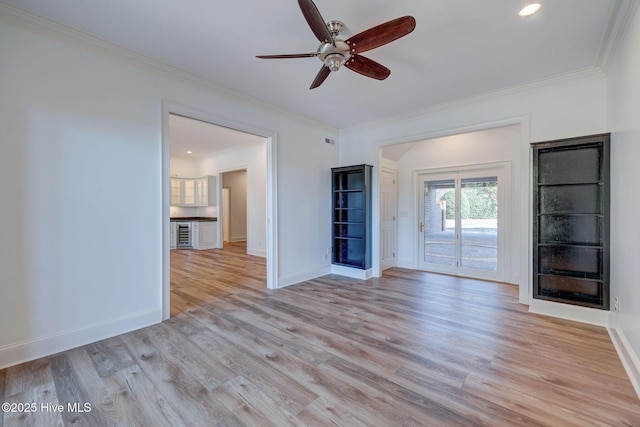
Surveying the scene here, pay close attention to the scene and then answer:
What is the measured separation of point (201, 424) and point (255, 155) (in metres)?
6.44

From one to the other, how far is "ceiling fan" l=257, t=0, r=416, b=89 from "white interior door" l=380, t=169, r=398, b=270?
2999 mm

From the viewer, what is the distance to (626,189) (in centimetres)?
227

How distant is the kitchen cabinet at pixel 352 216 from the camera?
4859 mm

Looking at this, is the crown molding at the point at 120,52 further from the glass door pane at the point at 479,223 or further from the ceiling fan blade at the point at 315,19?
the glass door pane at the point at 479,223

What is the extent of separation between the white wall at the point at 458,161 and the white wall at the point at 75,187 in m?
4.15

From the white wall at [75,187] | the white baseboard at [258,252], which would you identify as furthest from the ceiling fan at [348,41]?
the white baseboard at [258,252]

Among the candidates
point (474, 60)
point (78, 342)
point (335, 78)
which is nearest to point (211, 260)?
point (78, 342)

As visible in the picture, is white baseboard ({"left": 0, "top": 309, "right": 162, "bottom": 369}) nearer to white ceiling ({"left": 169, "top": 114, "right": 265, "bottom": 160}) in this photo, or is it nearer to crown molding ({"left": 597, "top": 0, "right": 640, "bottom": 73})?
white ceiling ({"left": 169, "top": 114, "right": 265, "bottom": 160})

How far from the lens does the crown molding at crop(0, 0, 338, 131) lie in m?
2.18

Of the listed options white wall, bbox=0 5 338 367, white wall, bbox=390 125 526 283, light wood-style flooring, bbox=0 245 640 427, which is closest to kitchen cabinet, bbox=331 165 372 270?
white wall, bbox=390 125 526 283

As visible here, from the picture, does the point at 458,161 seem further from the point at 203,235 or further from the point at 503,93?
the point at 203,235

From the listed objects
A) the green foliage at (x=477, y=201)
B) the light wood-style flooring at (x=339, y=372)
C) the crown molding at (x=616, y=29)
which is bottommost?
the light wood-style flooring at (x=339, y=372)

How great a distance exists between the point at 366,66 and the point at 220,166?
22.5ft

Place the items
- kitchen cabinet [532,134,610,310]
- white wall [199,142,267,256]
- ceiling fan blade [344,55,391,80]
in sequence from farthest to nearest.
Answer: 1. white wall [199,142,267,256]
2. kitchen cabinet [532,134,610,310]
3. ceiling fan blade [344,55,391,80]
